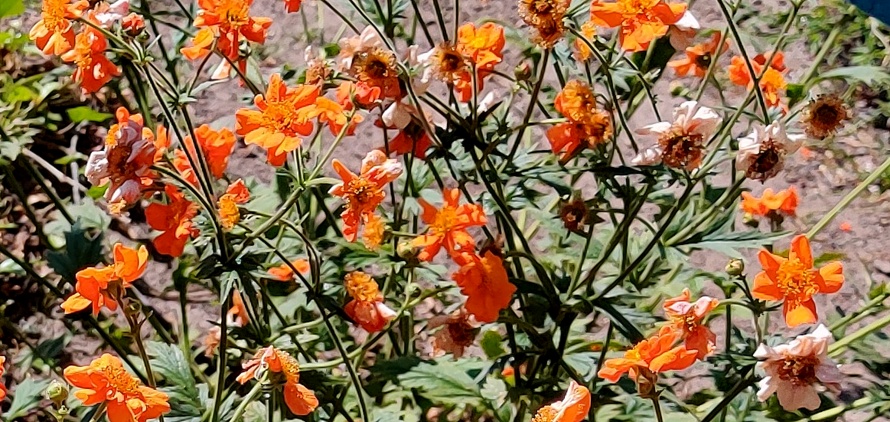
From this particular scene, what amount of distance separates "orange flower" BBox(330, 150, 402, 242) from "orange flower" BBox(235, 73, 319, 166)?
0.07 metres

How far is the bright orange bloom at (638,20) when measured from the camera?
1236mm

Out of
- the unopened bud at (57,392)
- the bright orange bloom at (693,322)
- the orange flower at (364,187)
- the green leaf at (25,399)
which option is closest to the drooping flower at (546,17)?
the orange flower at (364,187)

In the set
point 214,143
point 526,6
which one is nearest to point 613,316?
point 526,6

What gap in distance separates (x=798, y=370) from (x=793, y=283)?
11cm

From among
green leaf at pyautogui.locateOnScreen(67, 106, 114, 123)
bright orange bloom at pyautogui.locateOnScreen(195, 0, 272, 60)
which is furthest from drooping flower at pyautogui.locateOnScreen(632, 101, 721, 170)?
green leaf at pyautogui.locateOnScreen(67, 106, 114, 123)

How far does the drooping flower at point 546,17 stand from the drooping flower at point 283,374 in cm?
52

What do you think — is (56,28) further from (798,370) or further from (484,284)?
(798,370)

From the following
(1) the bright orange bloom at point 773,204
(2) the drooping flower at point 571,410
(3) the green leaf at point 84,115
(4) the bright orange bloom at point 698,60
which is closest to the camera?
(2) the drooping flower at point 571,410

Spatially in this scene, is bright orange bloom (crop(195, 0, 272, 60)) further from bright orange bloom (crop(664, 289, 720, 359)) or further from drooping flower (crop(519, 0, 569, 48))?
bright orange bloom (crop(664, 289, 720, 359))

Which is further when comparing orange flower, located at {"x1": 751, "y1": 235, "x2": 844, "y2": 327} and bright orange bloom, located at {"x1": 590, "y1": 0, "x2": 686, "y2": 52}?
bright orange bloom, located at {"x1": 590, "y1": 0, "x2": 686, "y2": 52}

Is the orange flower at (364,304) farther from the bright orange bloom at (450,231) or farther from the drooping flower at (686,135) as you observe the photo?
the drooping flower at (686,135)

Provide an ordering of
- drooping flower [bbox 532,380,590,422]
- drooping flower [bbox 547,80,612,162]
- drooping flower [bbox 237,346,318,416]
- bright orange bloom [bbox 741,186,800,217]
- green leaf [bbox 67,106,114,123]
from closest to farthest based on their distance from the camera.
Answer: drooping flower [bbox 532,380,590,422] → drooping flower [bbox 237,346,318,416] → drooping flower [bbox 547,80,612,162] → bright orange bloom [bbox 741,186,800,217] → green leaf [bbox 67,106,114,123]

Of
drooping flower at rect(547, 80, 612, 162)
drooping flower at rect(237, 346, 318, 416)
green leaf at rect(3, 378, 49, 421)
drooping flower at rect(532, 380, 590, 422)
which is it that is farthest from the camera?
green leaf at rect(3, 378, 49, 421)

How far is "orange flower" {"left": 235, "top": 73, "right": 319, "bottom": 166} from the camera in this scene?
46.9 inches
